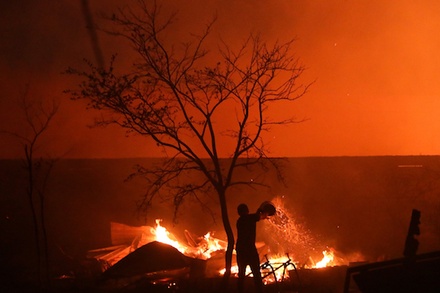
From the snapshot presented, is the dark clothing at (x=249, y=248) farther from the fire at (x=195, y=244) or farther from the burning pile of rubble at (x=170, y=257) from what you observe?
the fire at (x=195, y=244)

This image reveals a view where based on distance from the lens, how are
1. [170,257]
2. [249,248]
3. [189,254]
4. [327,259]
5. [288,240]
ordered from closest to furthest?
[249,248]
[170,257]
[327,259]
[189,254]
[288,240]

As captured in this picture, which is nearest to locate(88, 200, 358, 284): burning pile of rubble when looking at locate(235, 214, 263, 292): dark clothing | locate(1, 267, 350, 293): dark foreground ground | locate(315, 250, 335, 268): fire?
locate(315, 250, 335, 268): fire

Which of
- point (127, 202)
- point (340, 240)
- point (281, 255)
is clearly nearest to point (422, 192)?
point (340, 240)

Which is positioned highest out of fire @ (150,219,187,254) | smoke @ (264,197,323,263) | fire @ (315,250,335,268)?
fire @ (150,219,187,254)

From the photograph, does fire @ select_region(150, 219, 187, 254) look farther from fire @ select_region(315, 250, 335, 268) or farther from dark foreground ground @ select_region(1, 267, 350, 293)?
fire @ select_region(315, 250, 335, 268)

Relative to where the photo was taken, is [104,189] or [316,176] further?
[316,176]

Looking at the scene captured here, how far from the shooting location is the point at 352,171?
45.2m

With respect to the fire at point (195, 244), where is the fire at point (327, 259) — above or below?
below

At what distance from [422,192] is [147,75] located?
19600 mm

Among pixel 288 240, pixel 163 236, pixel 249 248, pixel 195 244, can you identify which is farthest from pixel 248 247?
pixel 288 240

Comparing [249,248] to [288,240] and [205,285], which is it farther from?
[288,240]

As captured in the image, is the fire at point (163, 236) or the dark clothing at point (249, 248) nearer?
the dark clothing at point (249, 248)

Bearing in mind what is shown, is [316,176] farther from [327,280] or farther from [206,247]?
[327,280]

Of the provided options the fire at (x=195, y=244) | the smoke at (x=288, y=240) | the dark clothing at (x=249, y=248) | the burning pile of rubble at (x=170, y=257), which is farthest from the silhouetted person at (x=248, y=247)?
the smoke at (x=288, y=240)
